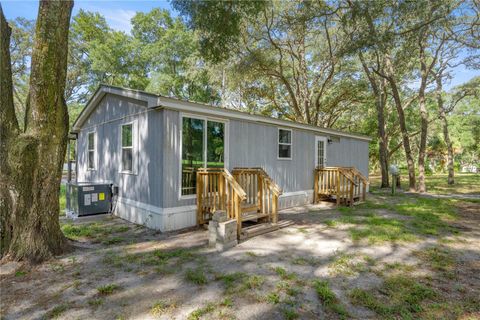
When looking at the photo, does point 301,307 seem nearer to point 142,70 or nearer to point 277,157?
point 277,157

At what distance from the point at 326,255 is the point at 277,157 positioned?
4.05 meters

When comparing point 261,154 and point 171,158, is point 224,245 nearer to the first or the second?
point 171,158

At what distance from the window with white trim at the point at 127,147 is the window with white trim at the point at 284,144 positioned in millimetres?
4189

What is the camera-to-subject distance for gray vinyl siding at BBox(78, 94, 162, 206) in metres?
5.63

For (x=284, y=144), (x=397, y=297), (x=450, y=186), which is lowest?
(x=397, y=297)

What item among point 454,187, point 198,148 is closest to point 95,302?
point 198,148

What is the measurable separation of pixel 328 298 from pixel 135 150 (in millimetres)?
5167

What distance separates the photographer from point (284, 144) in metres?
8.21

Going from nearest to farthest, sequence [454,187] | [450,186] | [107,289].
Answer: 1. [107,289]
2. [454,187]
3. [450,186]

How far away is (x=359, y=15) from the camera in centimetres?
775

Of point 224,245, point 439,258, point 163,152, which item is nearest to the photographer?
point 439,258

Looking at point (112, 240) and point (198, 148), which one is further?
point (198, 148)

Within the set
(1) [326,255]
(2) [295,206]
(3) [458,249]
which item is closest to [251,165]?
(2) [295,206]

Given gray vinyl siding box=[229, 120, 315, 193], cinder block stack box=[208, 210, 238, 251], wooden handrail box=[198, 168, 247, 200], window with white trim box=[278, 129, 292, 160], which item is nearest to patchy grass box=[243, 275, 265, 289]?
cinder block stack box=[208, 210, 238, 251]
